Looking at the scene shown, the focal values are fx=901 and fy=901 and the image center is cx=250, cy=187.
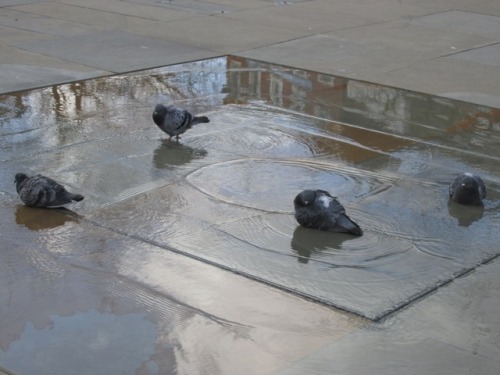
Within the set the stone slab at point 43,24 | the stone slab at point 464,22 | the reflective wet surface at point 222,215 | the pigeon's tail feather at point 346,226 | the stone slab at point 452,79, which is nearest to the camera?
the reflective wet surface at point 222,215

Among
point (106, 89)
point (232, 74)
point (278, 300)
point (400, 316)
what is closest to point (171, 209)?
point (278, 300)

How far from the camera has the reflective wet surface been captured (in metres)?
5.38

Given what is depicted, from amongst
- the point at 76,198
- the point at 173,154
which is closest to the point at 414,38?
the point at 173,154

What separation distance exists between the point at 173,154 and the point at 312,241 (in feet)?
7.56

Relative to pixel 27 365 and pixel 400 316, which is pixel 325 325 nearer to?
pixel 400 316

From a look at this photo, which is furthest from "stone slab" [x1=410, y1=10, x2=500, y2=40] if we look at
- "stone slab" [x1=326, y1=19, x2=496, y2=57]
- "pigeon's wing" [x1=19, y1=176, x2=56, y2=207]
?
"pigeon's wing" [x1=19, y1=176, x2=56, y2=207]

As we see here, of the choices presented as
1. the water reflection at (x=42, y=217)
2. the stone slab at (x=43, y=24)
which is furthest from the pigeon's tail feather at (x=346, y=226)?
the stone slab at (x=43, y=24)

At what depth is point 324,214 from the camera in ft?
22.0

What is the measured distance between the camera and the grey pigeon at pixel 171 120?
28.1ft

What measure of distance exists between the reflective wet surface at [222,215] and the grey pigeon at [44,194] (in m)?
0.11

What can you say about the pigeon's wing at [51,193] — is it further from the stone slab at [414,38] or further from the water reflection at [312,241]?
the stone slab at [414,38]

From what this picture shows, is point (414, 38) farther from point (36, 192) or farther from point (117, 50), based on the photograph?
point (36, 192)

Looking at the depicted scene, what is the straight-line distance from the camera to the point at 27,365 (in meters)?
4.82

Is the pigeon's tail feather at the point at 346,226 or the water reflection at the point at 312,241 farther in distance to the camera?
the pigeon's tail feather at the point at 346,226
